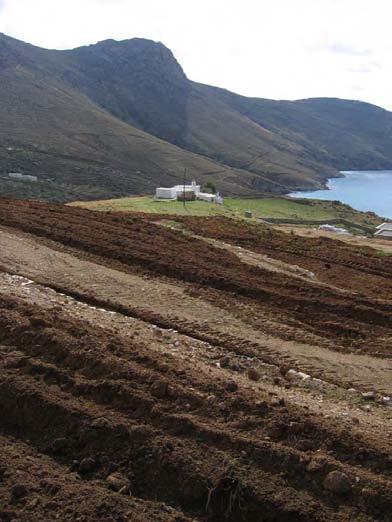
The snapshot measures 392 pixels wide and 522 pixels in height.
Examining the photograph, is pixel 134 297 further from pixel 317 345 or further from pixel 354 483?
pixel 354 483

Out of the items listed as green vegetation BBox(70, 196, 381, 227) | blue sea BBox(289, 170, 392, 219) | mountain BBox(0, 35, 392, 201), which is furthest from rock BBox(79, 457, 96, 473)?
blue sea BBox(289, 170, 392, 219)

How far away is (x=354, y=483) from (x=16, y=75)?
158019 mm

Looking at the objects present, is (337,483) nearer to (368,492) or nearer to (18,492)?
(368,492)

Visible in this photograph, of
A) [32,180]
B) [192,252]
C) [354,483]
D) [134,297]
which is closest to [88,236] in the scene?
[192,252]

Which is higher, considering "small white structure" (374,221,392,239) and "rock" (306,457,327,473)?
"rock" (306,457,327,473)

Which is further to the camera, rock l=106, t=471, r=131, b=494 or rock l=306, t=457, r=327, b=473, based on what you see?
rock l=306, t=457, r=327, b=473

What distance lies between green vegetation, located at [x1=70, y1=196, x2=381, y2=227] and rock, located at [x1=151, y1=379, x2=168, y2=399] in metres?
27.9

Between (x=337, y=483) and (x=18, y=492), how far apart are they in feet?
11.5

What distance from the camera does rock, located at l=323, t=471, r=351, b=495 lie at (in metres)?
6.69

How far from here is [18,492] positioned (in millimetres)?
6504

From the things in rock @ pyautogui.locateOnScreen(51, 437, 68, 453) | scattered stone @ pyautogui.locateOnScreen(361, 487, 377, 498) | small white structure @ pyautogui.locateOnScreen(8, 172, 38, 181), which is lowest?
rock @ pyautogui.locateOnScreen(51, 437, 68, 453)

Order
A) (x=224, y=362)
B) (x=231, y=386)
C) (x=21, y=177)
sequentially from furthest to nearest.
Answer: (x=21, y=177) < (x=224, y=362) < (x=231, y=386)

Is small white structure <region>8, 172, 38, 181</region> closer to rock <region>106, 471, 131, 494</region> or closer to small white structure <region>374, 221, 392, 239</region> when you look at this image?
small white structure <region>374, 221, 392, 239</region>

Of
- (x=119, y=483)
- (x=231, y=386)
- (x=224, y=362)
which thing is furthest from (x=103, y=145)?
(x=119, y=483)
